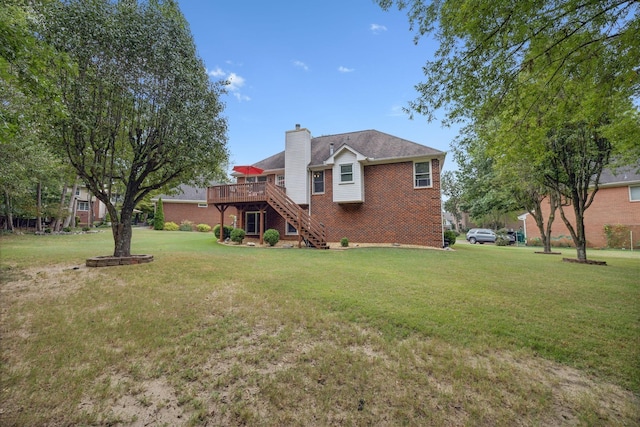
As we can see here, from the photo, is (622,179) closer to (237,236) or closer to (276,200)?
(276,200)

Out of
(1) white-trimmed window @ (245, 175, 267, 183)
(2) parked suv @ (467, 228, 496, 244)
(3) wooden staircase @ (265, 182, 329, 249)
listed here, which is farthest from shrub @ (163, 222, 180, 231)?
(2) parked suv @ (467, 228, 496, 244)

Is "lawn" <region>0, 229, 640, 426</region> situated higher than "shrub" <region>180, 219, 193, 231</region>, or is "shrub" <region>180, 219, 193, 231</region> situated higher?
"shrub" <region>180, 219, 193, 231</region>

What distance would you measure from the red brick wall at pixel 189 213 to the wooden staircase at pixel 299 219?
700 inches

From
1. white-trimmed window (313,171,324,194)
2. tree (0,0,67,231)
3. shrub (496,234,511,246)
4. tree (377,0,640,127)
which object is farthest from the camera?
shrub (496,234,511,246)

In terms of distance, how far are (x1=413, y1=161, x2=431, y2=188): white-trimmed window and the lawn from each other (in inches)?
393

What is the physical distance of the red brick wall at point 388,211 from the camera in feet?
50.5

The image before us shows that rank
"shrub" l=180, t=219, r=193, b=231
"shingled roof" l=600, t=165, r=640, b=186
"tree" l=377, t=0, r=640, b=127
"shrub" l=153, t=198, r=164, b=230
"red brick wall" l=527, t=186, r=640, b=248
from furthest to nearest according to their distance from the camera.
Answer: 1. "shrub" l=180, t=219, r=193, b=231
2. "shrub" l=153, t=198, r=164, b=230
3. "red brick wall" l=527, t=186, r=640, b=248
4. "shingled roof" l=600, t=165, r=640, b=186
5. "tree" l=377, t=0, r=640, b=127

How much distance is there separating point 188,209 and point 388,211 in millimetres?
26487

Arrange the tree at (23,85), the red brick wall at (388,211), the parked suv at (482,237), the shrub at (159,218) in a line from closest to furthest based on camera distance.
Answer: the tree at (23,85) → the red brick wall at (388,211) → the parked suv at (482,237) → the shrub at (159,218)

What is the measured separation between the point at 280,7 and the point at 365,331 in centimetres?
1263

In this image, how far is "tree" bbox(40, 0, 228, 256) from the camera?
7395 millimetres

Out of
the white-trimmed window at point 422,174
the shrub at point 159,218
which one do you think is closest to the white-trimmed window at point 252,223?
the white-trimmed window at point 422,174

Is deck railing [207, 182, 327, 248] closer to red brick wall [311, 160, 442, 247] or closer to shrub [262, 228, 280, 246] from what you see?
shrub [262, 228, 280, 246]

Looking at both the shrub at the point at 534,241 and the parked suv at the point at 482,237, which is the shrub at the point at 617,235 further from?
the parked suv at the point at 482,237
